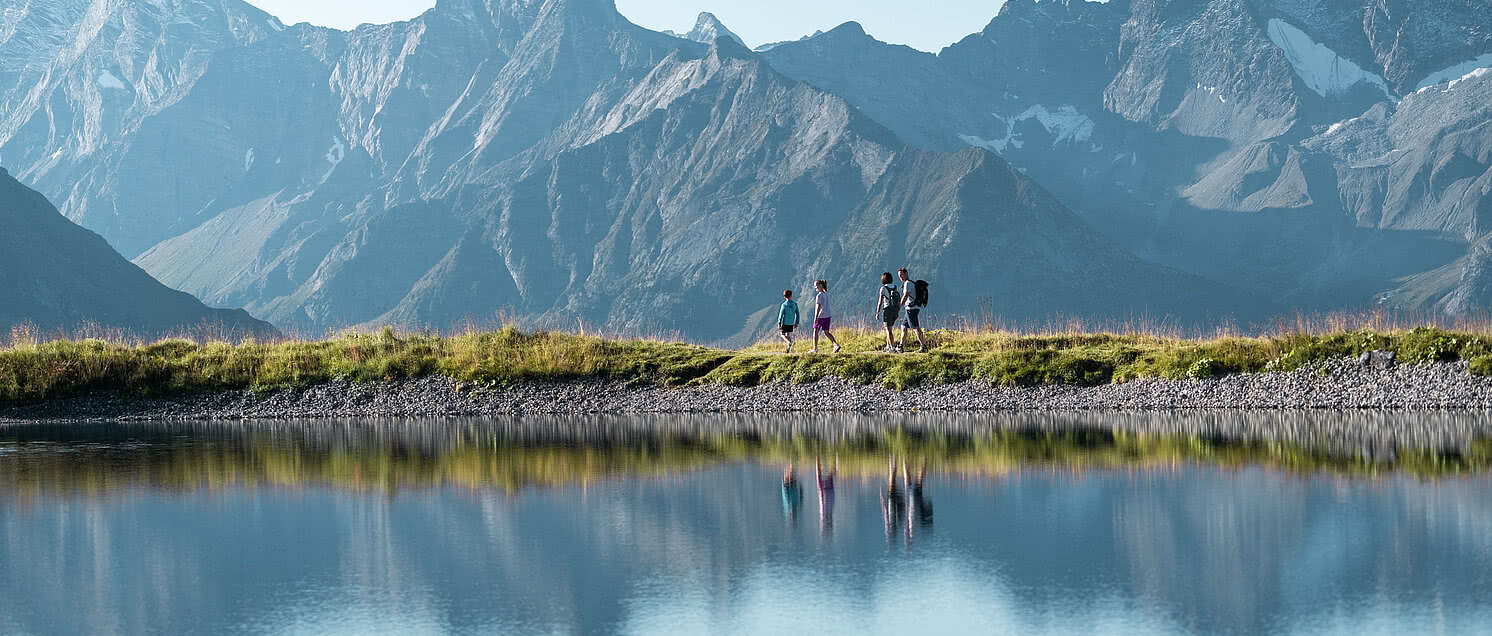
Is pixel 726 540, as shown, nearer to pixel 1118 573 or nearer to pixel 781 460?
pixel 1118 573

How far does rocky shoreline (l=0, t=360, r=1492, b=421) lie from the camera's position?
138 feet

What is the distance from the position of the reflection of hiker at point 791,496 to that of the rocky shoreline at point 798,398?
1633cm

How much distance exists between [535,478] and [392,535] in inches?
256

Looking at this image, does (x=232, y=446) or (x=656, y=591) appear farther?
(x=232, y=446)

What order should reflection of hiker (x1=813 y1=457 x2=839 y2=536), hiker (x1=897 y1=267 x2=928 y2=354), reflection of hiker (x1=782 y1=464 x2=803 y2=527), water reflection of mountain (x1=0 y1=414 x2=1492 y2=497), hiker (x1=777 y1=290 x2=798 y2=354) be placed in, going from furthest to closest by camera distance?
hiker (x1=777 y1=290 x2=798 y2=354), hiker (x1=897 y1=267 x2=928 y2=354), water reflection of mountain (x1=0 y1=414 x2=1492 y2=497), reflection of hiker (x1=782 y1=464 x2=803 y2=527), reflection of hiker (x1=813 y1=457 x2=839 y2=536)

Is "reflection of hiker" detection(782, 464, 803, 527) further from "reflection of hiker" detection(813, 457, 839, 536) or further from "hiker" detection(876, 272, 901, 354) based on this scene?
"hiker" detection(876, 272, 901, 354)

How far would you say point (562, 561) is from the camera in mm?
20094

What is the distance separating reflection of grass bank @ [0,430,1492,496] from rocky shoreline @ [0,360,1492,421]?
824 centimetres

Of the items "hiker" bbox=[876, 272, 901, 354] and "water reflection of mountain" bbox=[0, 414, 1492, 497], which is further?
"hiker" bbox=[876, 272, 901, 354]

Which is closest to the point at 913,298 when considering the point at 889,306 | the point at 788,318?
the point at 889,306

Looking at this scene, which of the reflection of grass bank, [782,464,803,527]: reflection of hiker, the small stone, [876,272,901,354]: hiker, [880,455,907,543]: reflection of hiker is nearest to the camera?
[880,455,907,543]: reflection of hiker

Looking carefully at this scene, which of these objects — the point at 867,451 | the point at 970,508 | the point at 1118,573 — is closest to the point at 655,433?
the point at 867,451

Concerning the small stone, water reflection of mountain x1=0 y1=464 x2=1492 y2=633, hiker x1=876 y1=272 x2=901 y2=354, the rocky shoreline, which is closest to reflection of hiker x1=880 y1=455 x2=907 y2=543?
water reflection of mountain x1=0 y1=464 x2=1492 y2=633

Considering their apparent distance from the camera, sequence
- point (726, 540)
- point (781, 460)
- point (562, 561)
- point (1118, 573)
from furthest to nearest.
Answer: point (781, 460), point (726, 540), point (562, 561), point (1118, 573)
